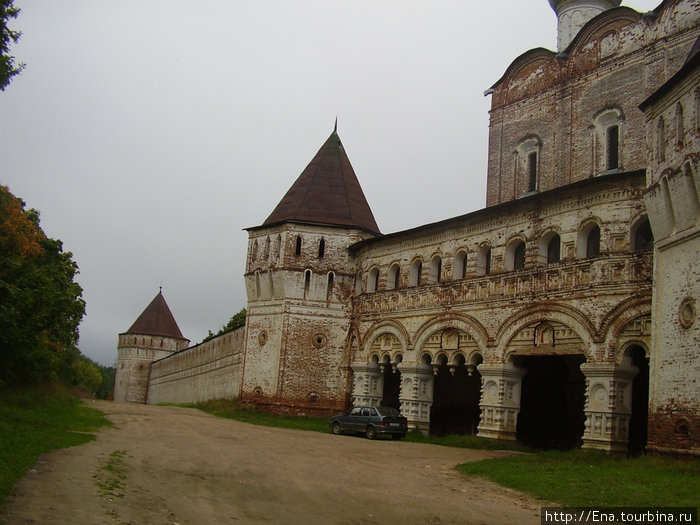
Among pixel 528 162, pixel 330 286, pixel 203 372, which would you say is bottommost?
pixel 203 372

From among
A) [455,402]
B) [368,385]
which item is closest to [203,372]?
[368,385]

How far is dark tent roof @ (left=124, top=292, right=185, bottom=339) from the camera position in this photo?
61875 mm

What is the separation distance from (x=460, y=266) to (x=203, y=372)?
2070cm

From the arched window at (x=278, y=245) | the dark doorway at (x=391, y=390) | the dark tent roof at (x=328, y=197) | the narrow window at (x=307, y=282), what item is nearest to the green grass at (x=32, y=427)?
the narrow window at (x=307, y=282)

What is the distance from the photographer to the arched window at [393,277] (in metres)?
26.5

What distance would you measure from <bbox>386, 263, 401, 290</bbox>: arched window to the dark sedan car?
5.21m

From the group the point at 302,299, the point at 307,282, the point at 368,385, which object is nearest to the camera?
the point at 368,385

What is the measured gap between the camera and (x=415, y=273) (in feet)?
84.3

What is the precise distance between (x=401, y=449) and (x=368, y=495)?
7.95 meters

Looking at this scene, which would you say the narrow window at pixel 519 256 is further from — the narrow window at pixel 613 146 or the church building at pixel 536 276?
the narrow window at pixel 613 146

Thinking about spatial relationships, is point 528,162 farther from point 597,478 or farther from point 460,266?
point 597,478

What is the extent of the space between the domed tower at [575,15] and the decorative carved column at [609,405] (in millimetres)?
14593

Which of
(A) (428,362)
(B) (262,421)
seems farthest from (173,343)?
(A) (428,362)

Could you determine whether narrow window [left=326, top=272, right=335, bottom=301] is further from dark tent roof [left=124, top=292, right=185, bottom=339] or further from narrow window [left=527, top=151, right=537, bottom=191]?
dark tent roof [left=124, top=292, right=185, bottom=339]
